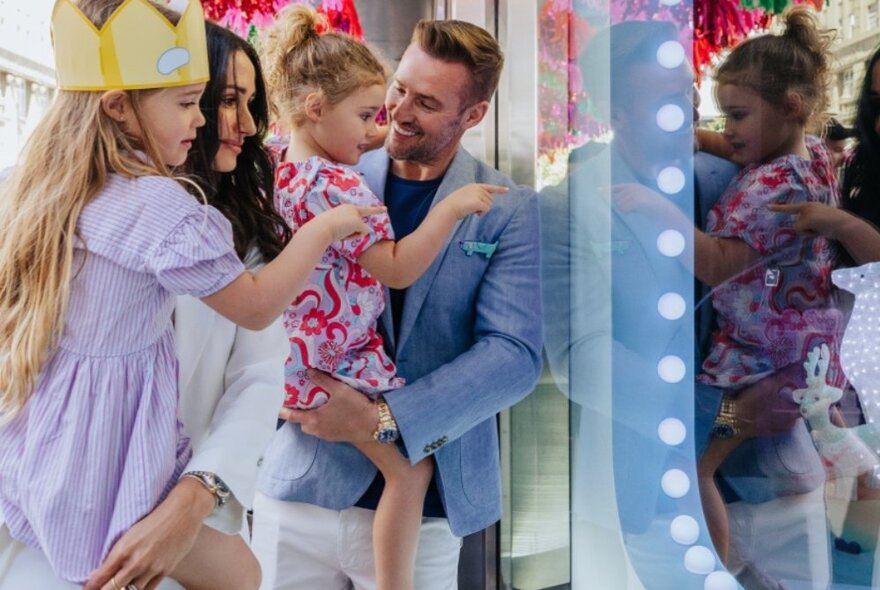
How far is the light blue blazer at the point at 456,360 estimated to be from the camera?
162 cm

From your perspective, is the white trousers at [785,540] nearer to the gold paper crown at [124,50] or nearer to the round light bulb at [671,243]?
the round light bulb at [671,243]

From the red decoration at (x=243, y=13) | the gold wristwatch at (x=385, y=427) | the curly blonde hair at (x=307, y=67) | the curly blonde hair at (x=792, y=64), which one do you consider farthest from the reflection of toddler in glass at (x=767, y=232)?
the red decoration at (x=243, y=13)

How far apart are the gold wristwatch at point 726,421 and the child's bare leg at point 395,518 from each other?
680mm

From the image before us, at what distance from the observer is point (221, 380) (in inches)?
55.2

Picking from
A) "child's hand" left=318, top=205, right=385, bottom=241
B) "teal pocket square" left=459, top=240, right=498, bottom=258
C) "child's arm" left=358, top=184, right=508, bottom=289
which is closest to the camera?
"child's hand" left=318, top=205, right=385, bottom=241

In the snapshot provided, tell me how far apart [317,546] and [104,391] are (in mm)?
584

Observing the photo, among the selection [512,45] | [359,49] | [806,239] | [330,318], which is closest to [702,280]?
[806,239]

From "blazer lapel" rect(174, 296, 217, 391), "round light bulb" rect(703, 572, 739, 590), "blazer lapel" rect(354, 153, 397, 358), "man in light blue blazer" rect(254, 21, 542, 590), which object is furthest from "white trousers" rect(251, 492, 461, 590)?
"round light bulb" rect(703, 572, 739, 590)

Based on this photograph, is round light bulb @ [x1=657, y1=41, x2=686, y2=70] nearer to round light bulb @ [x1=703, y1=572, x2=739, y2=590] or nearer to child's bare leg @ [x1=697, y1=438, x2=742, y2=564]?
child's bare leg @ [x1=697, y1=438, x2=742, y2=564]

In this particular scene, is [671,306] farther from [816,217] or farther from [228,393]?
[228,393]

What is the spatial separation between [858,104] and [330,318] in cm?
100

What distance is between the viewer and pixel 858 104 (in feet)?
2.54

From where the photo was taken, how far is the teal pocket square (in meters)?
1.67

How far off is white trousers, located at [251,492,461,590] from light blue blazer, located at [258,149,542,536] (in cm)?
3
